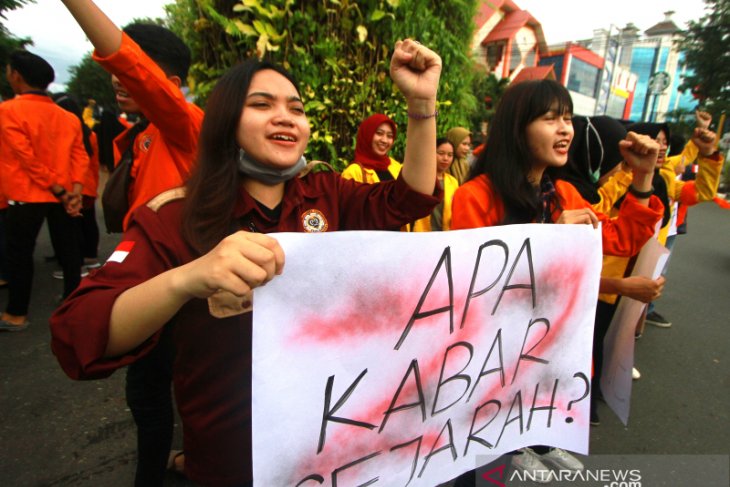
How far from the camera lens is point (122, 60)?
134cm

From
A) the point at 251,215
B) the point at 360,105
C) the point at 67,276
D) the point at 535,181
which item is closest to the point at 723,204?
the point at 535,181

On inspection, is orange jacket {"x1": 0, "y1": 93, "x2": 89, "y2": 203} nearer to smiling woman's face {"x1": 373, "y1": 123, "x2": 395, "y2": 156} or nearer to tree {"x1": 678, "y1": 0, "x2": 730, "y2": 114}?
smiling woman's face {"x1": 373, "y1": 123, "x2": 395, "y2": 156}

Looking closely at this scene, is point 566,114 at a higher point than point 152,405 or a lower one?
higher

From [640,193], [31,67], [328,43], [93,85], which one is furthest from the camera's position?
[93,85]

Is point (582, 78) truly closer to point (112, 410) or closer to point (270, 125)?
point (112, 410)

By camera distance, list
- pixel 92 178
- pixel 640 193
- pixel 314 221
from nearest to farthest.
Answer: pixel 314 221, pixel 640 193, pixel 92 178

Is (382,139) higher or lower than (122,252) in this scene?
higher

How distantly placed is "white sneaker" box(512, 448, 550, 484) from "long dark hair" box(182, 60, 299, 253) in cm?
186

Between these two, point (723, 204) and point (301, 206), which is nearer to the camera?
point (301, 206)

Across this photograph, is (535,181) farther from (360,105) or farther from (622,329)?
(360,105)

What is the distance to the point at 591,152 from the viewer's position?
2041 millimetres

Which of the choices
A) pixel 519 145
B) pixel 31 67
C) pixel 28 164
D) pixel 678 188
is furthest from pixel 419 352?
pixel 31 67

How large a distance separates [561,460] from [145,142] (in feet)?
8.22

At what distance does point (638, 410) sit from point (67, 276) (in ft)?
14.1
